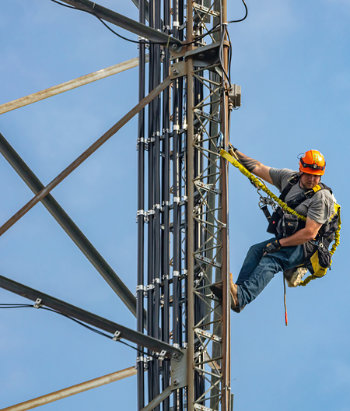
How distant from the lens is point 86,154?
880 inches

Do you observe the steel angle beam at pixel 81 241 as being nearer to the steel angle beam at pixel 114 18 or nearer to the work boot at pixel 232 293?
the work boot at pixel 232 293

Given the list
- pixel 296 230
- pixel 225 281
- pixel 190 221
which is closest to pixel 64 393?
pixel 225 281

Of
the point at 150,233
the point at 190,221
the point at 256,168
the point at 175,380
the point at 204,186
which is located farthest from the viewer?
the point at 256,168

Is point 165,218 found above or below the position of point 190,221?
above

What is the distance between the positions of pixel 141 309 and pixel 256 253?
6.77 feet

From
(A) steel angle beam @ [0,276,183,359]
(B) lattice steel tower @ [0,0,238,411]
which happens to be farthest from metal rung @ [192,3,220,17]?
(A) steel angle beam @ [0,276,183,359]

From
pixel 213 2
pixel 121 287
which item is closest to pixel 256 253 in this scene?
pixel 121 287

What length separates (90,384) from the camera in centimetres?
2214

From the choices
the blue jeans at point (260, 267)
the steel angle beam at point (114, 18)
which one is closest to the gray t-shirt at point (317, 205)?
the blue jeans at point (260, 267)

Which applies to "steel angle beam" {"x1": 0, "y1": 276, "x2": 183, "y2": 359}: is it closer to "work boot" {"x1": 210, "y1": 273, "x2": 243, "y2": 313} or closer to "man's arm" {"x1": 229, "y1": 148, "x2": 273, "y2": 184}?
"work boot" {"x1": 210, "y1": 273, "x2": 243, "y2": 313}

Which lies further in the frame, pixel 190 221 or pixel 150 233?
pixel 150 233

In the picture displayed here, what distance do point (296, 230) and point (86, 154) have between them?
359cm

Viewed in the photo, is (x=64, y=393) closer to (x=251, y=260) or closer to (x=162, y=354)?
(x=162, y=354)

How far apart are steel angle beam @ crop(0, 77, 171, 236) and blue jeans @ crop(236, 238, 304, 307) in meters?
2.92
